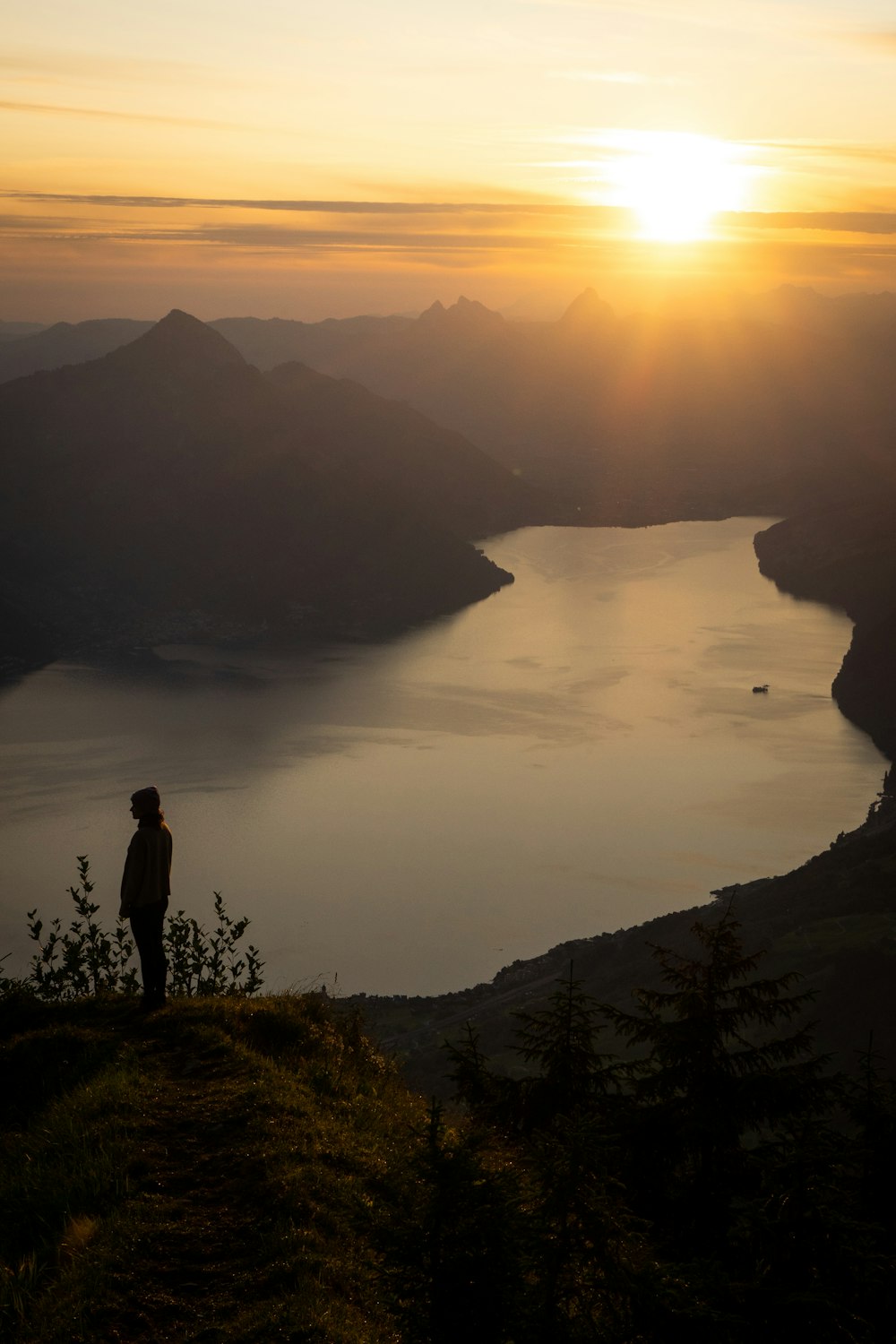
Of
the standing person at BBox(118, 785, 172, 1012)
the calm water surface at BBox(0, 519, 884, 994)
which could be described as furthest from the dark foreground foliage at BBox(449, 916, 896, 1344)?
the calm water surface at BBox(0, 519, 884, 994)

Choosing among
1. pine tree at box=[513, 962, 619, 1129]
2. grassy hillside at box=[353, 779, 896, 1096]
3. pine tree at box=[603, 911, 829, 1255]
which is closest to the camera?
pine tree at box=[603, 911, 829, 1255]

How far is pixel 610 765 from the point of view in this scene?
10106 centimetres

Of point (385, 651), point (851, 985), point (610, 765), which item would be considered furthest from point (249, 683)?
point (851, 985)

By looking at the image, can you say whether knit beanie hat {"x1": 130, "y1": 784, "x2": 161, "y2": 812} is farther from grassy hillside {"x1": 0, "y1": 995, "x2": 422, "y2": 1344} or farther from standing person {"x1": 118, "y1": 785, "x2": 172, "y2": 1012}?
grassy hillside {"x1": 0, "y1": 995, "x2": 422, "y2": 1344}

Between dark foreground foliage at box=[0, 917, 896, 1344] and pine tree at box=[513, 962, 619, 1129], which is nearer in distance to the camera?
dark foreground foliage at box=[0, 917, 896, 1344]

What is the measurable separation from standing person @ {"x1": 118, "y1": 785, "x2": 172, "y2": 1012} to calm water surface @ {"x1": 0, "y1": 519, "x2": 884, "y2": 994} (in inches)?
1738

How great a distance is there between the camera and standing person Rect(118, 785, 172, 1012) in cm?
1290

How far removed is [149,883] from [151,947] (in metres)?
0.65

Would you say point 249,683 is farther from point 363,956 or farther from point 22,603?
point 363,956

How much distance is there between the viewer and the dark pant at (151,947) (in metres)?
12.7

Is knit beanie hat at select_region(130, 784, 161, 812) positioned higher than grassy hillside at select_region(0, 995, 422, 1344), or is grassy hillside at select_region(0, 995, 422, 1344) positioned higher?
knit beanie hat at select_region(130, 784, 161, 812)

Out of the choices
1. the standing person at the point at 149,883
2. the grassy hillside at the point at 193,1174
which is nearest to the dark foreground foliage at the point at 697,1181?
the grassy hillside at the point at 193,1174

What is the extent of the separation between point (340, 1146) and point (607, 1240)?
4.07 metres

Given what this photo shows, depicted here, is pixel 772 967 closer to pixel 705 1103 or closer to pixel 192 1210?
pixel 705 1103
